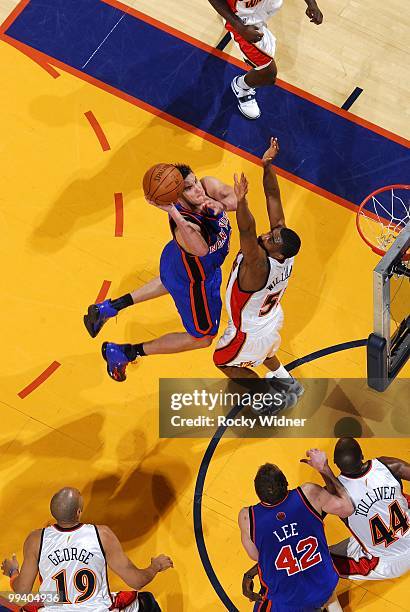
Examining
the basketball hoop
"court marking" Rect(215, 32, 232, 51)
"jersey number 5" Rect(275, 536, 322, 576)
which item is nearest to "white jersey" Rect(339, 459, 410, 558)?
"jersey number 5" Rect(275, 536, 322, 576)

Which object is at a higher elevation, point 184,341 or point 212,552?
point 184,341

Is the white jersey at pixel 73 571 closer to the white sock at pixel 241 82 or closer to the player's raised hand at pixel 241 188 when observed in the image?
the player's raised hand at pixel 241 188

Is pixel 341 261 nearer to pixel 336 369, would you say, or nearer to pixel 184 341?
pixel 336 369

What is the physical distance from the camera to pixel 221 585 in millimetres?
Result: 7000

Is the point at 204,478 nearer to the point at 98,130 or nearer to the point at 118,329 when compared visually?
the point at 118,329

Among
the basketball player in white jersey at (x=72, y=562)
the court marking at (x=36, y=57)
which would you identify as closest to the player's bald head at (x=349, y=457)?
the basketball player in white jersey at (x=72, y=562)

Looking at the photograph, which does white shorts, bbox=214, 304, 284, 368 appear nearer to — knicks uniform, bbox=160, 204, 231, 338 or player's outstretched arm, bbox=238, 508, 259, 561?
knicks uniform, bbox=160, 204, 231, 338

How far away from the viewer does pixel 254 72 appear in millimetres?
8555

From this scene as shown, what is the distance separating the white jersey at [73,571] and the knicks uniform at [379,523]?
6.15ft

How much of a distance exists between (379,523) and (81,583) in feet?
7.21

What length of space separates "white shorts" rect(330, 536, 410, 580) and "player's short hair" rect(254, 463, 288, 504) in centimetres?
94

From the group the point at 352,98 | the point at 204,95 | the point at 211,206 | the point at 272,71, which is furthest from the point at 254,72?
the point at 211,206

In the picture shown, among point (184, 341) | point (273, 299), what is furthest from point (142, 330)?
point (273, 299)

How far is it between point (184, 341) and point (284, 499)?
1722 millimetres
